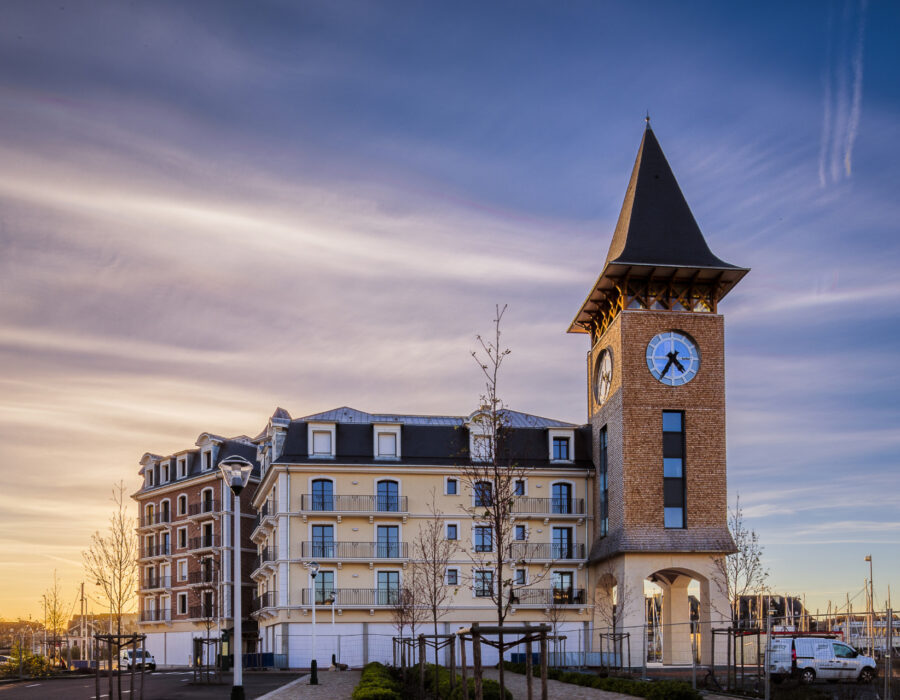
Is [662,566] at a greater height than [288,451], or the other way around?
[288,451]

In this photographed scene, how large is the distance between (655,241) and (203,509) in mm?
38841

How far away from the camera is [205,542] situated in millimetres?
71188

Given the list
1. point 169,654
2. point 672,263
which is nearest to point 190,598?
point 169,654

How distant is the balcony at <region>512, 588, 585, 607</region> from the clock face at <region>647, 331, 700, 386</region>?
13.3 metres

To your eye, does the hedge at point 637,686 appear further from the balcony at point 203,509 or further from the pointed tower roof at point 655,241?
the balcony at point 203,509

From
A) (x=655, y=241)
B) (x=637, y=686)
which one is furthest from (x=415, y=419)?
(x=637, y=686)

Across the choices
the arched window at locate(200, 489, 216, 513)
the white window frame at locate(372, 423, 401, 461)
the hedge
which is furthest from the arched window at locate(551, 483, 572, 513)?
the arched window at locate(200, 489, 216, 513)

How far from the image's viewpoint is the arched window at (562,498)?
186 feet

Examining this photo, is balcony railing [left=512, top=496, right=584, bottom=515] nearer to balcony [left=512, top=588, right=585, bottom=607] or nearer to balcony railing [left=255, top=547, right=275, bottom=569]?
balcony [left=512, top=588, right=585, bottom=607]

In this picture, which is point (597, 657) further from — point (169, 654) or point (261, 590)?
point (169, 654)

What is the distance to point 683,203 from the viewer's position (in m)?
54.8

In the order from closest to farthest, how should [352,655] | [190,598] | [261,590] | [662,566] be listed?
[662,566] → [352,655] → [261,590] → [190,598]

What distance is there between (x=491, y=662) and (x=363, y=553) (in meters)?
9.19

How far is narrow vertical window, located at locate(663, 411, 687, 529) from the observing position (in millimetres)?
49531
